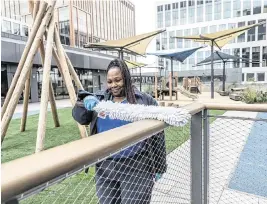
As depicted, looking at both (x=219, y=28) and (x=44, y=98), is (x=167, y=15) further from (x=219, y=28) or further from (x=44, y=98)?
(x=44, y=98)

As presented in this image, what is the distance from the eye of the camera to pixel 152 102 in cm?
176

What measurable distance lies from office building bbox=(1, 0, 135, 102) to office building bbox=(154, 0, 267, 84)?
923 cm

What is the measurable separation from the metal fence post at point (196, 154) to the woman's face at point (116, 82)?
508mm

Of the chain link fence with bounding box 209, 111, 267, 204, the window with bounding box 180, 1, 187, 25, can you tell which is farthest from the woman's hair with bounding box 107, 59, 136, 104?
the window with bounding box 180, 1, 187, 25

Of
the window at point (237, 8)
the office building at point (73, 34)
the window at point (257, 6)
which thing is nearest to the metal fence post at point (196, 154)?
the office building at point (73, 34)

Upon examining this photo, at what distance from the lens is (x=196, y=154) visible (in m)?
1.68

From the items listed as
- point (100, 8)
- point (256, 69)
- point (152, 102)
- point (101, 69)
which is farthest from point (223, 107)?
point (100, 8)

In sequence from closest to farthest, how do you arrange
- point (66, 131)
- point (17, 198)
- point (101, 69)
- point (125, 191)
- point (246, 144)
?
point (17, 198) → point (125, 191) → point (246, 144) → point (66, 131) → point (101, 69)

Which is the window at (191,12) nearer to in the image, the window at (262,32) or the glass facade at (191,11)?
the glass facade at (191,11)

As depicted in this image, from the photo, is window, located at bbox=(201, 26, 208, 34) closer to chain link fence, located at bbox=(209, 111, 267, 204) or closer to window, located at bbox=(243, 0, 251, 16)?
window, located at bbox=(243, 0, 251, 16)

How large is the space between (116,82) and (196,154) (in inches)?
27.5

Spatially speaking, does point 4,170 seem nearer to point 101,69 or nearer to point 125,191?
point 125,191

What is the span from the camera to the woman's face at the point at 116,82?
5.66ft

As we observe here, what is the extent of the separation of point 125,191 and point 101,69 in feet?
70.3
